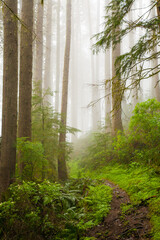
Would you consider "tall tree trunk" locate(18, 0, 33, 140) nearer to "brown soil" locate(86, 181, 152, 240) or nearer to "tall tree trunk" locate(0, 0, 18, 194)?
"tall tree trunk" locate(0, 0, 18, 194)

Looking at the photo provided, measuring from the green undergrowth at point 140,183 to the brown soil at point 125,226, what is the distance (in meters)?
0.15

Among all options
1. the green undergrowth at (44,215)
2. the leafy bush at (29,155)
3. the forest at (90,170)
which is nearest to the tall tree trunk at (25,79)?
the forest at (90,170)

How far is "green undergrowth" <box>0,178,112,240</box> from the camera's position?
3.12 metres

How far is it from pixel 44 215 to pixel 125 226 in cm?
160

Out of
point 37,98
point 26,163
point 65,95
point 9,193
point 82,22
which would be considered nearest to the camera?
point 9,193

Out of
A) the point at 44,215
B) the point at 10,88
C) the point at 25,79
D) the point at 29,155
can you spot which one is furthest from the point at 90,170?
the point at 10,88

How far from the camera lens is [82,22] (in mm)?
32094

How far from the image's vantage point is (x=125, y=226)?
3414mm

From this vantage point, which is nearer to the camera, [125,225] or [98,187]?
[125,225]

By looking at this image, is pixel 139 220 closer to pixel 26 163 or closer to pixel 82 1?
pixel 26 163

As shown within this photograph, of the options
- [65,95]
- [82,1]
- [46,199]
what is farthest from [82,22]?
[46,199]

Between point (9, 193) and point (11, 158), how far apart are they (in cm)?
97

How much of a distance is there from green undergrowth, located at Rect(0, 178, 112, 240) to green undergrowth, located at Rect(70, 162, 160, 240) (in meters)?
0.82

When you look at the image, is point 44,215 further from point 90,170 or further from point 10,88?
point 90,170
